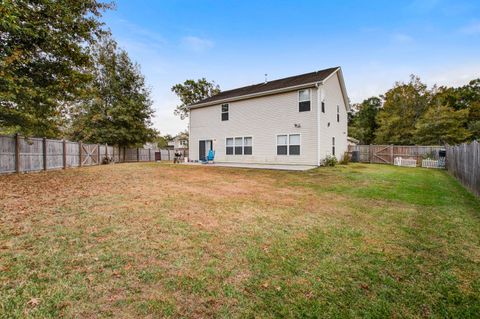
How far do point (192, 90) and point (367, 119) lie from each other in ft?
100

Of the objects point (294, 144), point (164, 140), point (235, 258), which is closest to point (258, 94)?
point (294, 144)

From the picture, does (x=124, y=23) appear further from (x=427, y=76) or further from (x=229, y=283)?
(x=427, y=76)

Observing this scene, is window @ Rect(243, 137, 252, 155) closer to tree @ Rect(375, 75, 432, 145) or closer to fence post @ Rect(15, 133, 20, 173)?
fence post @ Rect(15, 133, 20, 173)

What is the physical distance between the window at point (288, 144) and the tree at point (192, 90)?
23.0 m

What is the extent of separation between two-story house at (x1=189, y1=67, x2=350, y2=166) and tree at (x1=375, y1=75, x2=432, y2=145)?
17.5 m

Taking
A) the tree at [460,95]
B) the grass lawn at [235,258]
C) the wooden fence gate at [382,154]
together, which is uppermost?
the tree at [460,95]

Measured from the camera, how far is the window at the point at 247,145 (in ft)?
56.0

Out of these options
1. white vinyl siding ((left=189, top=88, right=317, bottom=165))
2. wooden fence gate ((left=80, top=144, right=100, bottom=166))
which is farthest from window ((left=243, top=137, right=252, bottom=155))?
wooden fence gate ((left=80, top=144, right=100, bottom=166))

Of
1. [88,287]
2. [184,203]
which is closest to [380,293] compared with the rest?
[88,287]

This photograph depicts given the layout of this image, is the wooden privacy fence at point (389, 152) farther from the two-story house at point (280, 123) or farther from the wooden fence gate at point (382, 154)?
the two-story house at point (280, 123)

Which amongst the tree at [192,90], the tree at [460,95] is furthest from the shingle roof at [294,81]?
the tree at [460,95]

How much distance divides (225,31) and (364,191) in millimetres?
14657

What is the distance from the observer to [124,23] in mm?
13844

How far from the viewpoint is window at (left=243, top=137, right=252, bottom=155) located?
17078 mm
